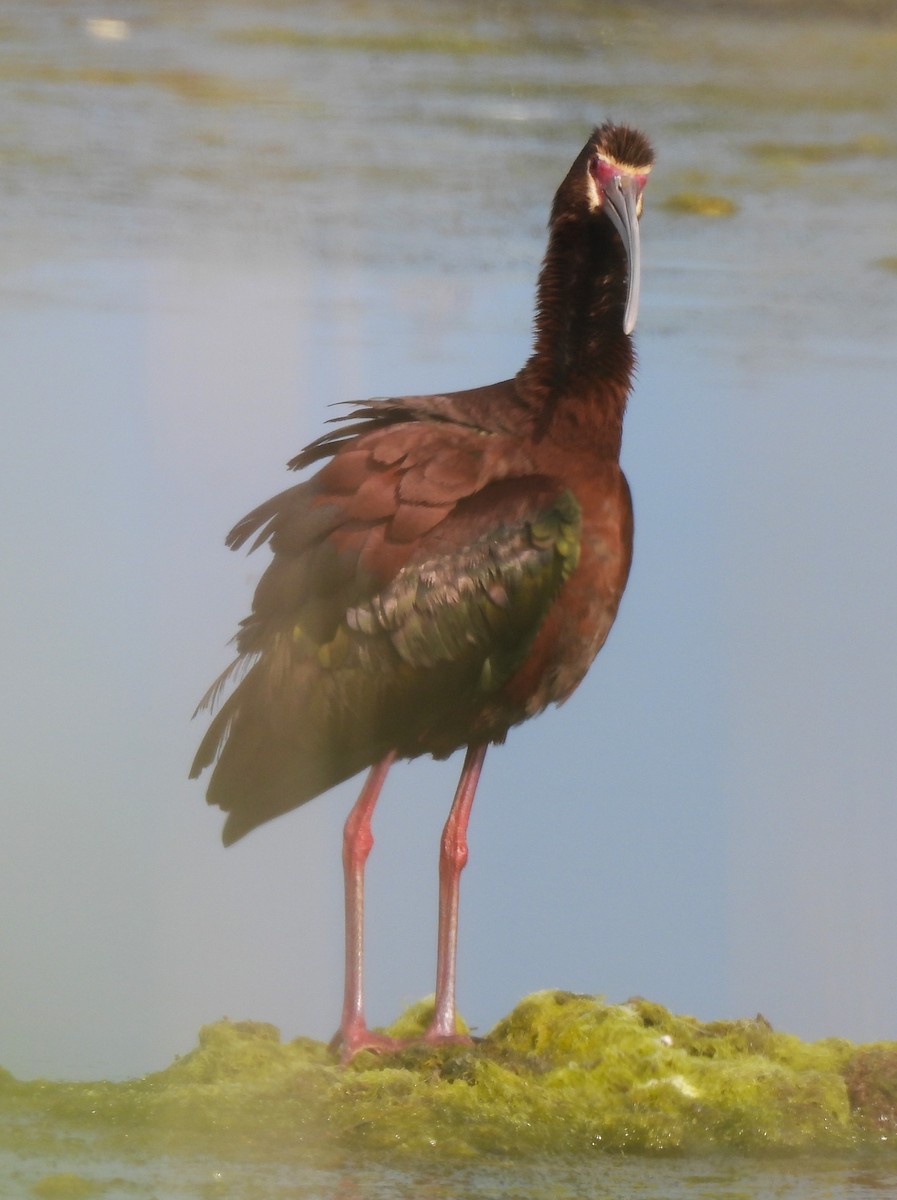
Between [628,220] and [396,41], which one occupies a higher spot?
[396,41]

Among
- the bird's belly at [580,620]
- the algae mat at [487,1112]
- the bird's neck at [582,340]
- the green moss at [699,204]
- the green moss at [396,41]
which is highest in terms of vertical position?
the green moss at [396,41]

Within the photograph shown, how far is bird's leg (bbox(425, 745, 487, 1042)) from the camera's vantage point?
12.0 ft

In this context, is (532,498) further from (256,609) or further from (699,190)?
(699,190)

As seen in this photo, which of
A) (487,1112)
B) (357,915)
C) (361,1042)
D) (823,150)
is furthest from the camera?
(823,150)

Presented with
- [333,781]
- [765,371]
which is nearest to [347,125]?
[765,371]

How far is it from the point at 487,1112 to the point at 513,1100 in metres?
0.06

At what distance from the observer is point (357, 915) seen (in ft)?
12.1

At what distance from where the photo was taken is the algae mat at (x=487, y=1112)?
9.98 feet

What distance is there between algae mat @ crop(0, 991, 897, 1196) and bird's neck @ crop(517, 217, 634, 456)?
4.38 ft

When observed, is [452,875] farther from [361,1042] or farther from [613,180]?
[613,180]

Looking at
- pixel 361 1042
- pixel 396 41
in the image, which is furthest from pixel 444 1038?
pixel 396 41

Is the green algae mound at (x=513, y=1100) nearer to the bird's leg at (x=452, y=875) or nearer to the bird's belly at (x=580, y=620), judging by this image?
the bird's leg at (x=452, y=875)

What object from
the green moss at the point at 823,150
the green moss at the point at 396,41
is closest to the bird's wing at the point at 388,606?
the green moss at the point at 396,41

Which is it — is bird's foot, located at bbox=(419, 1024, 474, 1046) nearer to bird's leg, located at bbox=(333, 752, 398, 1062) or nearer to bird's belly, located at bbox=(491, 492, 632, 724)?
bird's leg, located at bbox=(333, 752, 398, 1062)
